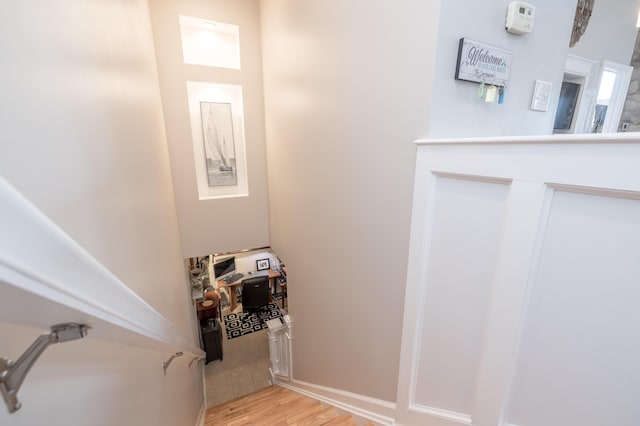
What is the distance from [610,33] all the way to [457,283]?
2.61 metres

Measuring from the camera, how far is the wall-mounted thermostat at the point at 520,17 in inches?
45.8

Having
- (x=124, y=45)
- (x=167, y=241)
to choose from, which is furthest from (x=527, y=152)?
(x=167, y=241)

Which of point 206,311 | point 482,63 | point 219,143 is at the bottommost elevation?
point 206,311

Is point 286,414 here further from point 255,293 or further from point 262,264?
point 262,264

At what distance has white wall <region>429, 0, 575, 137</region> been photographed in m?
1.08

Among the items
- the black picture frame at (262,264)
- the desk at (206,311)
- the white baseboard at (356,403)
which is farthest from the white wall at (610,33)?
the black picture frame at (262,264)

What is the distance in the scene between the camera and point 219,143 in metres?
3.17

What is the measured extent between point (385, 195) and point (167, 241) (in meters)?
2.00

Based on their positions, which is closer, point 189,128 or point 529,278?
point 529,278

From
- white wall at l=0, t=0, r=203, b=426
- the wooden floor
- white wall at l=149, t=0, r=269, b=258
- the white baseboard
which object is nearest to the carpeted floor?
the wooden floor

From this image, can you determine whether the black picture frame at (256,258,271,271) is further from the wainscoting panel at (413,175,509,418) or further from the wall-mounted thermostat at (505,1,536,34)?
the wall-mounted thermostat at (505,1,536,34)

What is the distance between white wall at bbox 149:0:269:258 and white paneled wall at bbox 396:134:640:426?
2.51 meters

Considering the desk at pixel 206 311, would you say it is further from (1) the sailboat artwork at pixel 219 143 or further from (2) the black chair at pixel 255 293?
(1) the sailboat artwork at pixel 219 143

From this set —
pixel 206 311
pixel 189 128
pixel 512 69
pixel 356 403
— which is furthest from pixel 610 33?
pixel 206 311
